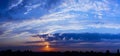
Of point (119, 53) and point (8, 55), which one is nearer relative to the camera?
point (8, 55)

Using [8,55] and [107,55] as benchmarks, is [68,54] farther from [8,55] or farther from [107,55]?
[8,55]

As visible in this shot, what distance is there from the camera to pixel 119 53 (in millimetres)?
150625

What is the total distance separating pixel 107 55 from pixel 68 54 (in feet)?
66.1

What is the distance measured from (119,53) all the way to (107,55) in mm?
17844

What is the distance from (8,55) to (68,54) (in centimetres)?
3147

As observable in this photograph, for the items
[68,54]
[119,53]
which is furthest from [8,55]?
[119,53]

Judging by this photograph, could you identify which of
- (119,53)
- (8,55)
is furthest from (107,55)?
(8,55)

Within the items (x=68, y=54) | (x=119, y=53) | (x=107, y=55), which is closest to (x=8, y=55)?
(x=68, y=54)

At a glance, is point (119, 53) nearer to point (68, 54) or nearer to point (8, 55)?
point (68, 54)

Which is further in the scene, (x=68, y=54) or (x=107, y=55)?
(x=68, y=54)

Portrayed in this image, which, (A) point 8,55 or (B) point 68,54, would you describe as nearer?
(A) point 8,55

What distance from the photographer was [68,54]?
146 m

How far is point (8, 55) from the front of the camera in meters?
127
